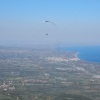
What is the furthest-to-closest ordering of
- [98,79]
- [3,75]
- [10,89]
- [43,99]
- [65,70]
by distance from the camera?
[65,70]
[3,75]
[98,79]
[10,89]
[43,99]

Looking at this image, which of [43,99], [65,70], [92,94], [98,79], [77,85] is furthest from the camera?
[65,70]

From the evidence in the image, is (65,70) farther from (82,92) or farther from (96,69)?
(82,92)

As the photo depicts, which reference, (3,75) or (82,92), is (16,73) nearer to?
(3,75)

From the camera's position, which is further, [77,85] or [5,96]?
[77,85]

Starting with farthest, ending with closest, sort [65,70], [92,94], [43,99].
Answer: [65,70], [92,94], [43,99]

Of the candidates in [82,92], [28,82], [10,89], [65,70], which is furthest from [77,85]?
[65,70]

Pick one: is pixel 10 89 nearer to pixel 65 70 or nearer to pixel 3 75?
pixel 3 75

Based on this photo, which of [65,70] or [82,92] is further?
[65,70]

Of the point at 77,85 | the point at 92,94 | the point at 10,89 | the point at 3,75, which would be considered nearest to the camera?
the point at 92,94
